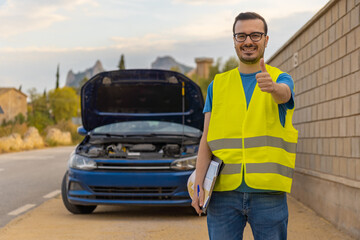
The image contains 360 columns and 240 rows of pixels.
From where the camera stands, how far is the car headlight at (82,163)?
296 inches

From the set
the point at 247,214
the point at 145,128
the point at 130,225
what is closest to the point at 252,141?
the point at 247,214

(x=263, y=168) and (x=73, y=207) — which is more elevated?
(x=263, y=168)

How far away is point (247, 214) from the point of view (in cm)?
276

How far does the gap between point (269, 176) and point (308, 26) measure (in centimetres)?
621

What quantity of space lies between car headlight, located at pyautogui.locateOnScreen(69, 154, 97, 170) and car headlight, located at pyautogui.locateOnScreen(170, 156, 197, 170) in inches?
40.5

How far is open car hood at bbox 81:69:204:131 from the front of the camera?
827 cm

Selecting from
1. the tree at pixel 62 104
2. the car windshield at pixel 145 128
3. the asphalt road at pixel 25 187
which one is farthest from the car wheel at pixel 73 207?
the tree at pixel 62 104

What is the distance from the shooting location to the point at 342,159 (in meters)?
6.71

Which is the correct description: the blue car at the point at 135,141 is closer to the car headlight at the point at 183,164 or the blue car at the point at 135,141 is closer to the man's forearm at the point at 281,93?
the car headlight at the point at 183,164

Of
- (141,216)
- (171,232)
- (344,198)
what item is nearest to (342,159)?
(344,198)

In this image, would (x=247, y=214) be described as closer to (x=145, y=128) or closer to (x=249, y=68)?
(x=249, y=68)

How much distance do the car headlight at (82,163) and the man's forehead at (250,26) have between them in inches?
197

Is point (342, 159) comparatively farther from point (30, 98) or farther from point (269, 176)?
point (30, 98)

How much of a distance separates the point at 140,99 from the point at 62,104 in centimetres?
8039
